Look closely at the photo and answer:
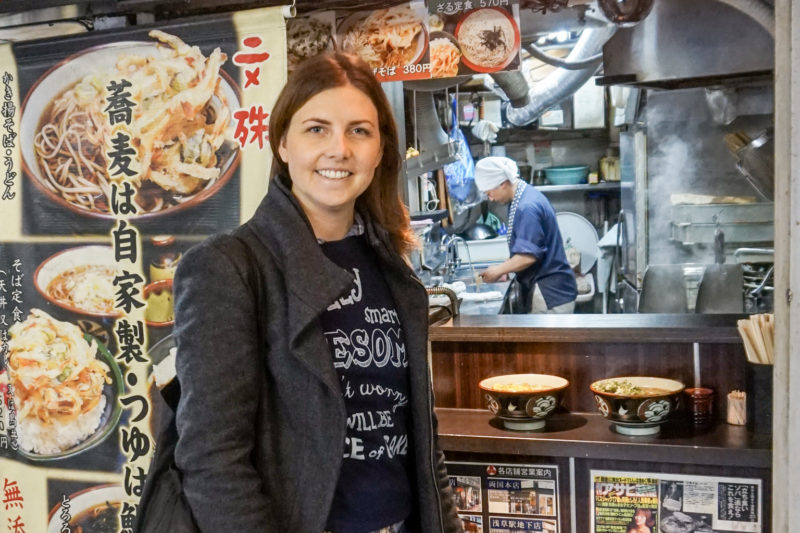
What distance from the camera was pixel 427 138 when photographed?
7316mm

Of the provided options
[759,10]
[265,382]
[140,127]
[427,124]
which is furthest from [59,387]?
[427,124]

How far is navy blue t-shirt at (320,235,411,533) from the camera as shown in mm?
1812

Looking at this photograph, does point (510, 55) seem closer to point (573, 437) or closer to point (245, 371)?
point (573, 437)

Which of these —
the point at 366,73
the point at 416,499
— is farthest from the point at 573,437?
the point at 366,73

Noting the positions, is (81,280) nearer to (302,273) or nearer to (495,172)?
(302,273)

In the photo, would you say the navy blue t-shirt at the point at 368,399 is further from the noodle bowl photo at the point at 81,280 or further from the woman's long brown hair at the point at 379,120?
the noodle bowl photo at the point at 81,280

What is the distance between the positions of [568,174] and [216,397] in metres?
9.63

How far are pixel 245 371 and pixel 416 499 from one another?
64cm

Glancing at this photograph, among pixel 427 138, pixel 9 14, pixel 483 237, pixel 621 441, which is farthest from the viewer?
pixel 483 237

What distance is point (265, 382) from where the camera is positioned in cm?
177

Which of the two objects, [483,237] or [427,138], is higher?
[427,138]

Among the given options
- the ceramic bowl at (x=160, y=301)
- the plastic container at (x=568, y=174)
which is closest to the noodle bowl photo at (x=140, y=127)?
the ceramic bowl at (x=160, y=301)

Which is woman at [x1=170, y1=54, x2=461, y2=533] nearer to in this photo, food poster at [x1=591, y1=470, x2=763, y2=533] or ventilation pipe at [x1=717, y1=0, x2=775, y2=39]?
food poster at [x1=591, y1=470, x2=763, y2=533]

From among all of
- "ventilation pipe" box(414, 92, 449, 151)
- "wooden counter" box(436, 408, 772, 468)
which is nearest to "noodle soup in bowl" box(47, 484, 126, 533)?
"wooden counter" box(436, 408, 772, 468)
